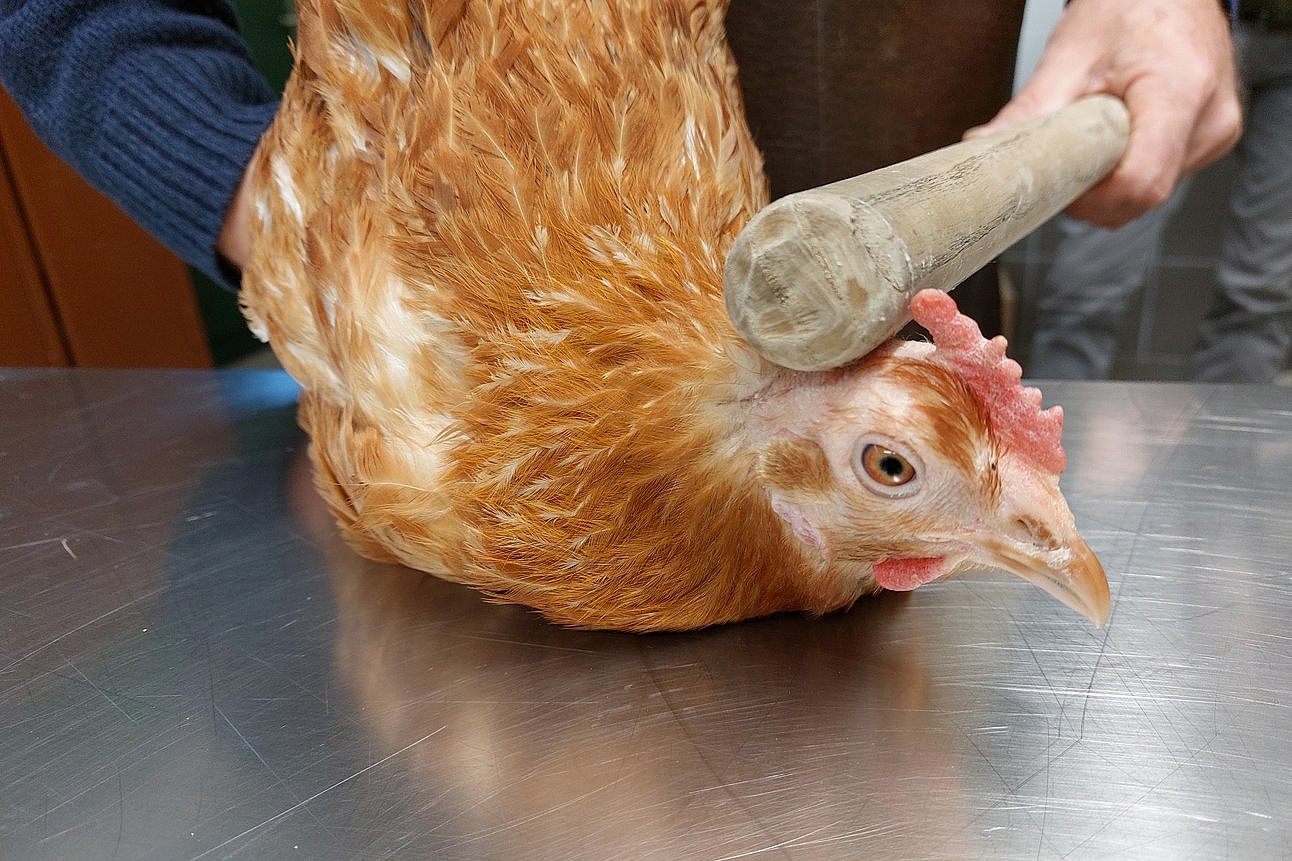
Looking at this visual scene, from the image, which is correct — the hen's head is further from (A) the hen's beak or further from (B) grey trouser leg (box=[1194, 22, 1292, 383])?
(B) grey trouser leg (box=[1194, 22, 1292, 383])

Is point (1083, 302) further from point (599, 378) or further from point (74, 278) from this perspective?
point (74, 278)

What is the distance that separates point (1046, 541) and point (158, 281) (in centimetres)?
312

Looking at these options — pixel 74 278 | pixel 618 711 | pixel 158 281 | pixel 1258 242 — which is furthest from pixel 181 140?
pixel 1258 242

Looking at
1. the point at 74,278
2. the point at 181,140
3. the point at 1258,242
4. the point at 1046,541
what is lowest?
the point at 1258,242

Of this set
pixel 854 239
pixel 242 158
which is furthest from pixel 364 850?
pixel 242 158

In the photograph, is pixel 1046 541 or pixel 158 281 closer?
pixel 1046 541

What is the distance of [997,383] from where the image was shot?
24.4 inches

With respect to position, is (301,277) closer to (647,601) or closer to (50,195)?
(647,601)

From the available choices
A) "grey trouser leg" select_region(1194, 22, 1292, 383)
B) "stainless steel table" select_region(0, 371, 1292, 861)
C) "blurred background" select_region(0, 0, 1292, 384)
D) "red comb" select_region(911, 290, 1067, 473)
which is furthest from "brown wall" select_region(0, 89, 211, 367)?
"grey trouser leg" select_region(1194, 22, 1292, 383)

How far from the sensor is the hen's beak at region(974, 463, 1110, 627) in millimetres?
627

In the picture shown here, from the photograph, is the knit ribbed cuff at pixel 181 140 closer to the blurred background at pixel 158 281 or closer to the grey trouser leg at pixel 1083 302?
the blurred background at pixel 158 281

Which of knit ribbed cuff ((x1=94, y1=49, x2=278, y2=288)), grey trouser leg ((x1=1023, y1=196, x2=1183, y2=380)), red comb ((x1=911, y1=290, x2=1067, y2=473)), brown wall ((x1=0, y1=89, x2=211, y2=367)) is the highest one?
knit ribbed cuff ((x1=94, y1=49, x2=278, y2=288))

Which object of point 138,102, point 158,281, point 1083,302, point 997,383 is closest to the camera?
point 997,383

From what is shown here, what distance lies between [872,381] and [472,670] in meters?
0.47
